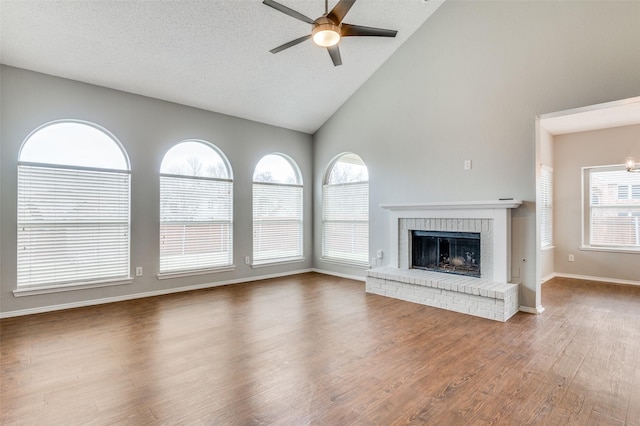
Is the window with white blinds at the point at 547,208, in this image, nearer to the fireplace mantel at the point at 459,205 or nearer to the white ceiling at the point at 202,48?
the fireplace mantel at the point at 459,205

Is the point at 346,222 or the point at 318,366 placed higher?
the point at 346,222

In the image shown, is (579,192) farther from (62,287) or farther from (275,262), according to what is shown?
(62,287)

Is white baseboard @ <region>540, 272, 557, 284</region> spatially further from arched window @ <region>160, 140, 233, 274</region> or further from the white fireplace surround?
arched window @ <region>160, 140, 233, 274</region>

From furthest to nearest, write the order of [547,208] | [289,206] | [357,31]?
[289,206] < [547,208] < [357,31]

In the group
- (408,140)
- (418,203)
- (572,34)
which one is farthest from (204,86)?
(572,34)

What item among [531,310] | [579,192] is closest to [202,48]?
[531,310]

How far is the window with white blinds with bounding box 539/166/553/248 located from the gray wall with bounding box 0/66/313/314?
4442 mm

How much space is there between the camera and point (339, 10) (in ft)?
9.11

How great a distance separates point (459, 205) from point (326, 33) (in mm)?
2909

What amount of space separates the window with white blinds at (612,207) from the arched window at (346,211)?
4.17 metres

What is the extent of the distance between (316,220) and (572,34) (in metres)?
4.88

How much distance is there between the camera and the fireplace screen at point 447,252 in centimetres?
470

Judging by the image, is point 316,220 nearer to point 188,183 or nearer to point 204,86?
point 188,183

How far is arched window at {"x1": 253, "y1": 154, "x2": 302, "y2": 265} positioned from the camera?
622cm
